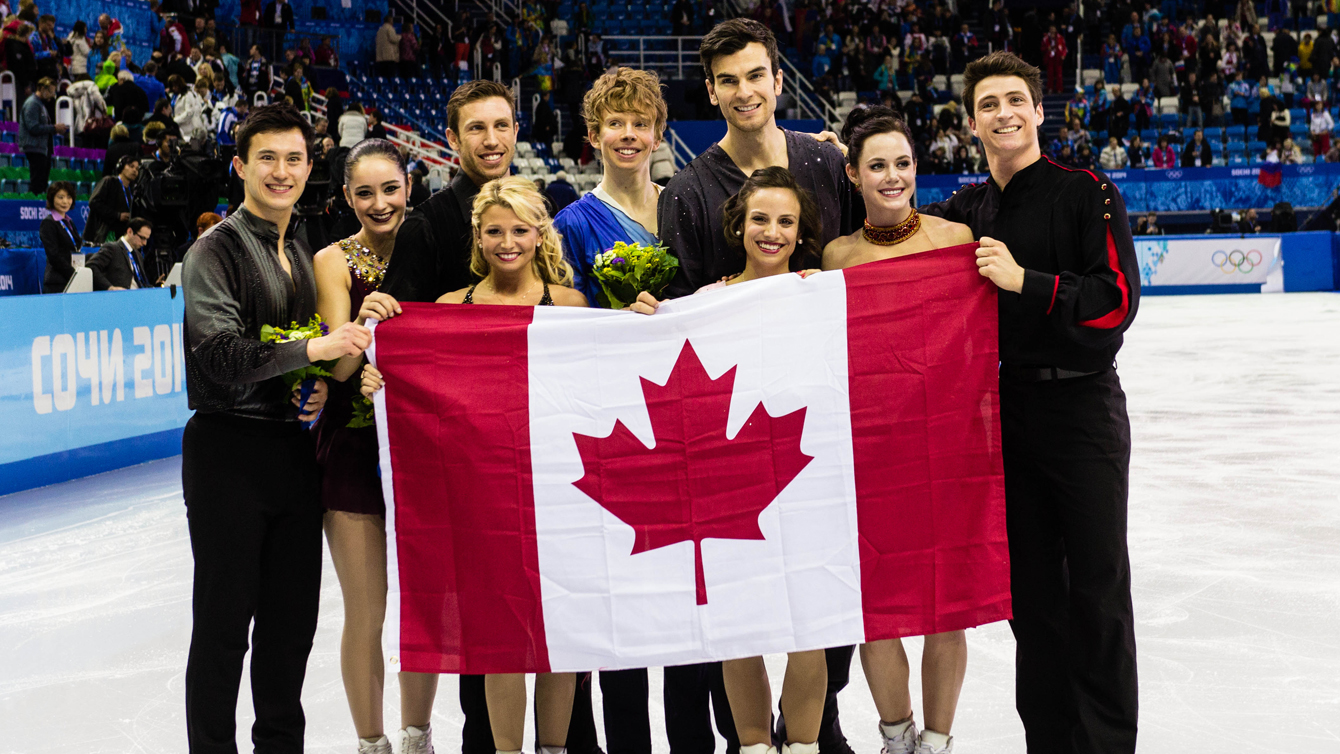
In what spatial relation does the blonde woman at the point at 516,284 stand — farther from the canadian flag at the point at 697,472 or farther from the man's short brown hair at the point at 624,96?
the man's short brown hair at the point at 624,96

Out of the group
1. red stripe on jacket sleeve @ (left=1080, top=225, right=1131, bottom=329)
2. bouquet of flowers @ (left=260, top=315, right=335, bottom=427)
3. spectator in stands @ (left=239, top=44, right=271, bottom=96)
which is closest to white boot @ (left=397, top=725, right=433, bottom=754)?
bouquet of flowers @ (left=260, top=315, right=335, bottom=427)

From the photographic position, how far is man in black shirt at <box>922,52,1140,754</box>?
2.88m

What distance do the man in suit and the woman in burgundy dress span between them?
695cm

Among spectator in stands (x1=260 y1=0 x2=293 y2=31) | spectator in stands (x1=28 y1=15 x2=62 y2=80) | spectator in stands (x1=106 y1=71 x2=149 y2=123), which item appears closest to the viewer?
spectator in stands (x1=106 y1=71 x2=149 y2=123)

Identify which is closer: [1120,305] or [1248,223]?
[1120,305]

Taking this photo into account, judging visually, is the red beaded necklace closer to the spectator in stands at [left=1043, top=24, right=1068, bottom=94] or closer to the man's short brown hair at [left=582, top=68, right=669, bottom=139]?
the man's short brown hair at [left=582, top=68, right=669, bottom=139]

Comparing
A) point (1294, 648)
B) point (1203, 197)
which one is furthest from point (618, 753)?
point (1203, 197)

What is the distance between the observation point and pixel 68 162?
43.6 ft

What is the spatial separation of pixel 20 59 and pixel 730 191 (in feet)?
42.7

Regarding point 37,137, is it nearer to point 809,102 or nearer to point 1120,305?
point 1120,305

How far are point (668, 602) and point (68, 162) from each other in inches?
504

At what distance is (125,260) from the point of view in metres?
9.51

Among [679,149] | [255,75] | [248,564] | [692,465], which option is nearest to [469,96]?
[692,465]

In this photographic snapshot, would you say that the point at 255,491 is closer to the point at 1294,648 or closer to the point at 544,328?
the point at 544,328
